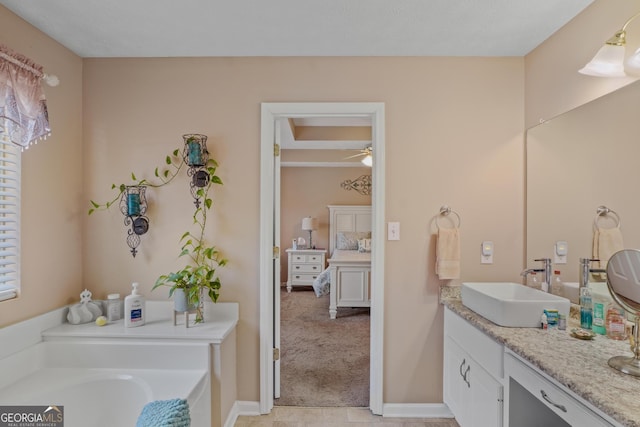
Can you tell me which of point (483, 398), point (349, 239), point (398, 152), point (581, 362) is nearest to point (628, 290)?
point (581, 362)

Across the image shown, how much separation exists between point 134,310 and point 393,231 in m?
1.75

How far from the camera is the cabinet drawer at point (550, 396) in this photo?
3.38 ft

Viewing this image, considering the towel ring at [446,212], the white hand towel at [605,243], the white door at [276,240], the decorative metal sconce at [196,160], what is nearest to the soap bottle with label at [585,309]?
the white hand towel at [605,243]

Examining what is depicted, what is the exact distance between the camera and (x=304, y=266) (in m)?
6.07

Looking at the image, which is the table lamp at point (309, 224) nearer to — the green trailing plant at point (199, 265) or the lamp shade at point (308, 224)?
the lamp shade at point (308, 224)

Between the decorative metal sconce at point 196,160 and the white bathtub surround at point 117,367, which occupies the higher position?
the decorative metal sconce at point 196,160

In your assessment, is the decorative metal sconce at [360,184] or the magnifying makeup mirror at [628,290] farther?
the decorative metal sconce at [360,184]

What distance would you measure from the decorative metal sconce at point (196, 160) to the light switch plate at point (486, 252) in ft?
6.33

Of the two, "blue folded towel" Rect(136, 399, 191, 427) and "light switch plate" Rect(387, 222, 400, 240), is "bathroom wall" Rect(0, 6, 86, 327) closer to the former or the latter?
"blue folded towel" Rect(136, 399, 191, 427)

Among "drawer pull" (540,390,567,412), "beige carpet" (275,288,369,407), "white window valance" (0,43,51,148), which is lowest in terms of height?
"beige carpet" (275,288,369,407)

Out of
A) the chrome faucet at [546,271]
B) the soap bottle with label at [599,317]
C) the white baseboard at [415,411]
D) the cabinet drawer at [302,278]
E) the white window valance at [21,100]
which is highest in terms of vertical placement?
the white window valance at [21,100]

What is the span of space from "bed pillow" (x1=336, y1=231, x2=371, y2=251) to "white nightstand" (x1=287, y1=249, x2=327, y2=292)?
367mm

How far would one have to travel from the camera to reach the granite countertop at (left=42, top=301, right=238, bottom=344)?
6.30 feet

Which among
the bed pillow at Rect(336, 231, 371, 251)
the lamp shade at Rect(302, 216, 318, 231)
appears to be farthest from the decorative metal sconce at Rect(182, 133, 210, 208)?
the bed pillow at Rect(336, 231, 371, 251)
